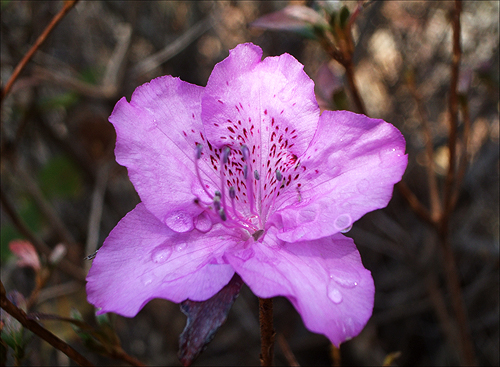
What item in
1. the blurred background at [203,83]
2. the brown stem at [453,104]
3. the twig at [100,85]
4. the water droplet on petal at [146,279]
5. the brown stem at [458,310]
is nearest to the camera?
the water droplet on petal at [146,279]

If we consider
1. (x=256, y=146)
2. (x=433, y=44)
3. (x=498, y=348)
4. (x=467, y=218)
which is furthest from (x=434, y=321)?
(x=256, y=146)

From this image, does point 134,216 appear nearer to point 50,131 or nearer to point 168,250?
point 168,250

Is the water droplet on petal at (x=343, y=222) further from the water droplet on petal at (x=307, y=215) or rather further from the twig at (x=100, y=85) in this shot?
the twig at (x=100, y=85)

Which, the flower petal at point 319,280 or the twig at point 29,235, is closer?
the flower petal at point 319,280

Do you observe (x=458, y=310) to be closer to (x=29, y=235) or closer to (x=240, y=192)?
(x=240, y=192)

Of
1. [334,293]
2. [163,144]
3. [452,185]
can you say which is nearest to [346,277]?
[334,293]

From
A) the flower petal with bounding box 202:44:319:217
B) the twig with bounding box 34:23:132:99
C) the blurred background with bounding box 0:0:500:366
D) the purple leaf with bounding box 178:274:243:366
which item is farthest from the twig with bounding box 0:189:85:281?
the purple leaf with bounding box 178:274:243:366

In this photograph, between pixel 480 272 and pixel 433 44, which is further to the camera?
pixel 433 44

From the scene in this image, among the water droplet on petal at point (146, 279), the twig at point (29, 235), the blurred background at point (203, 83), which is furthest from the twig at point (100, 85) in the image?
the water droplet on petal at point (146, 279)
